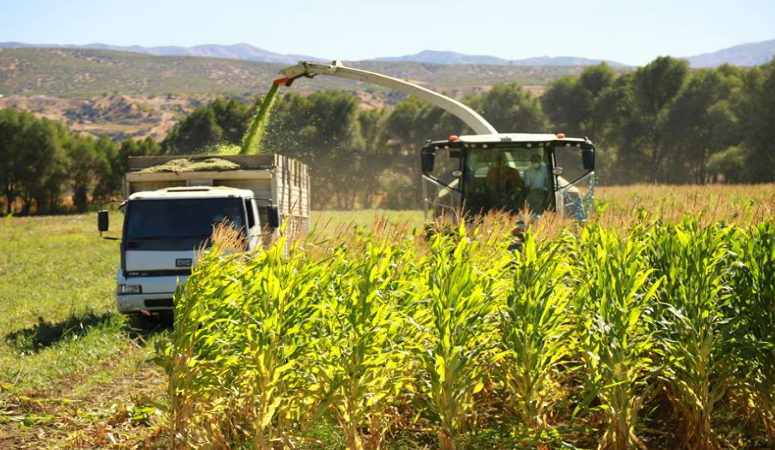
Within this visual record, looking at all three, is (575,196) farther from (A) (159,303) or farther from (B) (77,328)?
(B) (77,328)

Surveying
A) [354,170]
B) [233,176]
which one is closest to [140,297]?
[233,176]

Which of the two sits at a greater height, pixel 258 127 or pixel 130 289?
pixel 258 127

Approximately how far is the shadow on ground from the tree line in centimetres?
4263

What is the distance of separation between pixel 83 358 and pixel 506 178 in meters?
6.45

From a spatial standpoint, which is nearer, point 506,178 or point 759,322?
point 759,322

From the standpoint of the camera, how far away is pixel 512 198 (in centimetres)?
1164

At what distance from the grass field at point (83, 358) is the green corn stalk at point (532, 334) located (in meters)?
1.49

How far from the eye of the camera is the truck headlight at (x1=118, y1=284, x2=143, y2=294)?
10758mm

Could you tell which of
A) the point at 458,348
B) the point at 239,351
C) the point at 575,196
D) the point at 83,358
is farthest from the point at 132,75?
the point at 458,348

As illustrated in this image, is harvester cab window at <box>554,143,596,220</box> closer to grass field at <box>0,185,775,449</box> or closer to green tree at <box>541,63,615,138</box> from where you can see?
grass field at <box>0,185,775,449</box>

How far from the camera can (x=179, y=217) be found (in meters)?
11.1

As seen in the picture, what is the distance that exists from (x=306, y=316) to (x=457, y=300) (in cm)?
105

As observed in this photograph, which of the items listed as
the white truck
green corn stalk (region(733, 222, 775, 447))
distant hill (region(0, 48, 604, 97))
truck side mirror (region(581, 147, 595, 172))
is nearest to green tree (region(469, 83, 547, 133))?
the white truck

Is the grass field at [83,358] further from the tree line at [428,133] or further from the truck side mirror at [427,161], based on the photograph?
the tree line at [428,133]
